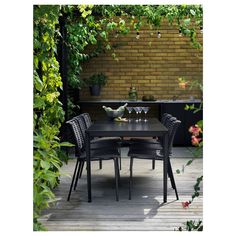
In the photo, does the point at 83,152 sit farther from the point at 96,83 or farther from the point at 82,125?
the point at 96,83

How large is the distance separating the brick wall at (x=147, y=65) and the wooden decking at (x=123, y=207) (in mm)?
3520

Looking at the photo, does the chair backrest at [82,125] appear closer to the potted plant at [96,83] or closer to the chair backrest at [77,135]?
the chair backrest at [77,135]

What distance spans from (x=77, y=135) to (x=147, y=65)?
16.0 ft

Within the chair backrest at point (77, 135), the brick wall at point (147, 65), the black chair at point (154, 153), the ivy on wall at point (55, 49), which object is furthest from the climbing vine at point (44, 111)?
the brick wall at point (147, 65)

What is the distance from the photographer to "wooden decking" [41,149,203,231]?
156 inches

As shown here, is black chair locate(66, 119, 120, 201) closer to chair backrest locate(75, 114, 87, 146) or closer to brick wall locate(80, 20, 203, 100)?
chair backrest locate(75, 114, 87, 146)

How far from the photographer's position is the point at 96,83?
9195mm

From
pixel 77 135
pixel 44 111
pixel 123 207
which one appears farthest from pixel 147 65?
pixel 123 207

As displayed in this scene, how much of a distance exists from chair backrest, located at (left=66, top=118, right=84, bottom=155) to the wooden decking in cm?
56

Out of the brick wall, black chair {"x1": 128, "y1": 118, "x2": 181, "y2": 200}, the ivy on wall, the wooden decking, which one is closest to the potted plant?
the brick wall

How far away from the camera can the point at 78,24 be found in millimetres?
7176

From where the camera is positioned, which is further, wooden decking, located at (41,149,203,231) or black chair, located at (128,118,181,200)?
black chair, located at (128,118,181,200)
